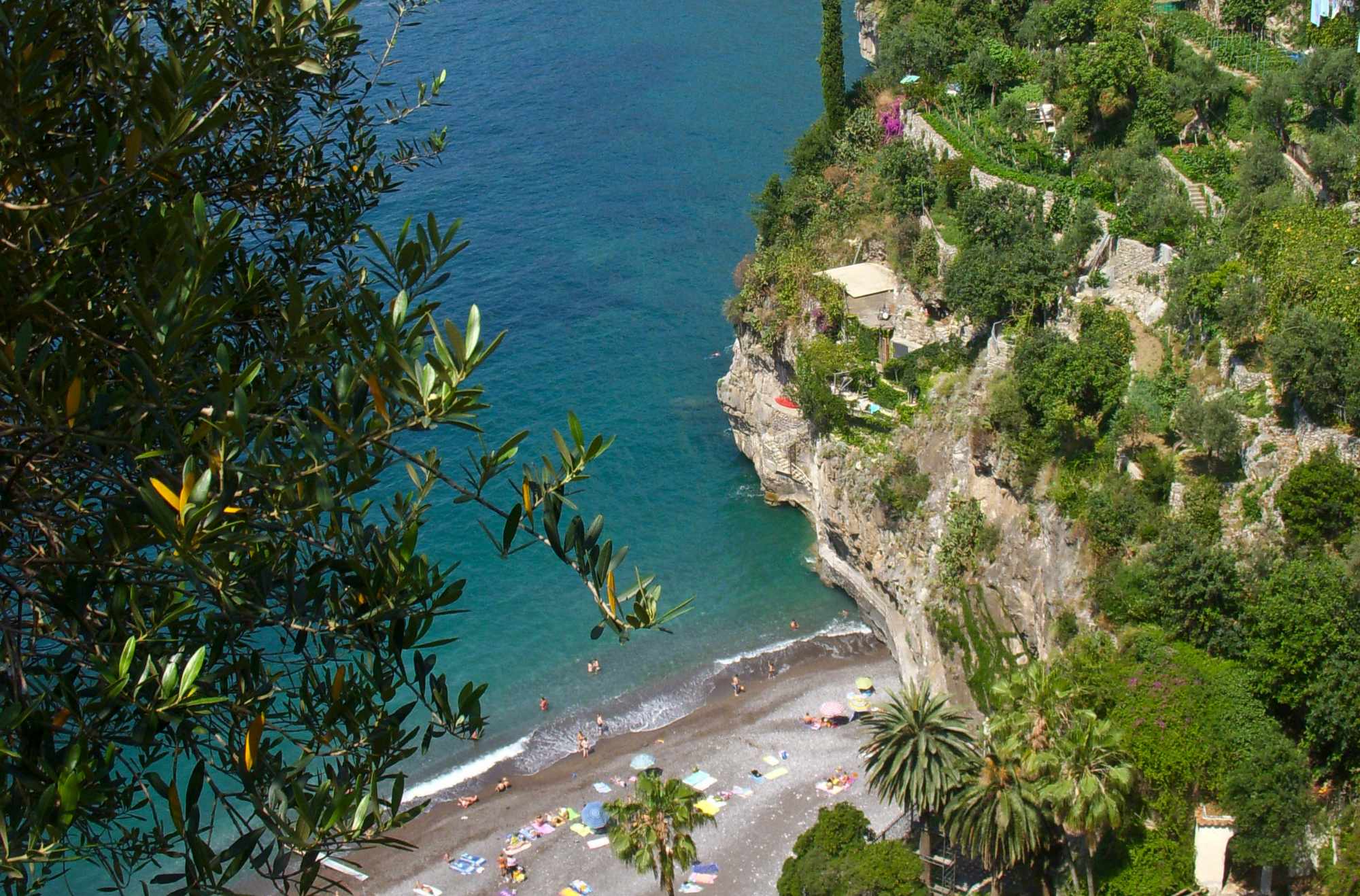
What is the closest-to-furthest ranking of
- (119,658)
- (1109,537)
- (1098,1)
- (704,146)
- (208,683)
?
(119,658) → (208,683) → (1109,537) → (1098,1) → (704,146)

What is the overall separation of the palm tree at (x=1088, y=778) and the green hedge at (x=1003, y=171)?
1768cm

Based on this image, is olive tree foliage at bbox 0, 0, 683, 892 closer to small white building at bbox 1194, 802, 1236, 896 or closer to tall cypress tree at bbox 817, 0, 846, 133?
small white building at bbox 1194, 802, 1236, 896

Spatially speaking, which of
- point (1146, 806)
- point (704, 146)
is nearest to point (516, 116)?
point (704, 146)

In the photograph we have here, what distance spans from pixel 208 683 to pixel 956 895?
22695 millimetres

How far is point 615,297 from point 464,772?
82.7 ft

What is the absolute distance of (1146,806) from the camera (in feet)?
81.5

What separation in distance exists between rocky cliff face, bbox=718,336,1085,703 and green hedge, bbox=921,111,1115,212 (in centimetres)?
635

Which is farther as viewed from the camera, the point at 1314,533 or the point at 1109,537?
the point at 1109,537

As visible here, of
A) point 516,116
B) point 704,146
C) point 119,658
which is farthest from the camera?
point 516,116

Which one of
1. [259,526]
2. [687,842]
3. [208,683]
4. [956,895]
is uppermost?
[259,526]

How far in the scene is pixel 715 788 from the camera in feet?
111

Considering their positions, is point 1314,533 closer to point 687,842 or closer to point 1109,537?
point 1109,537

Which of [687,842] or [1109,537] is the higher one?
[1109,537]

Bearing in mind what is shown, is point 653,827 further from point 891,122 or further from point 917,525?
point 891,122
